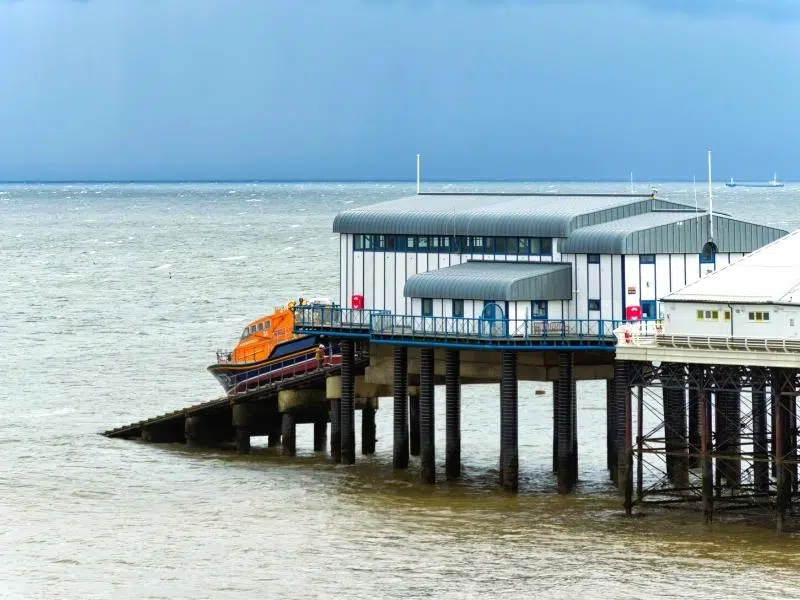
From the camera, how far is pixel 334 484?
74.1 meters

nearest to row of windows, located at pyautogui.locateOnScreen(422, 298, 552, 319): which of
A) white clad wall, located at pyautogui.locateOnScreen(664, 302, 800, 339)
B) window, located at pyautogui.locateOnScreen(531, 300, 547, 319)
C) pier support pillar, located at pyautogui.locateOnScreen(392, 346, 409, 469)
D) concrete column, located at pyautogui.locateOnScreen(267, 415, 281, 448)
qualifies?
window, located at pyautogui.locateOnScreen(531, 300, 547, 319)

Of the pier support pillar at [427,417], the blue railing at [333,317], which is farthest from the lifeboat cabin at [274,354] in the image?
the pier support pillar at [427,417]

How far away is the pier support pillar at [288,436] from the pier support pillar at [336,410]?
8.46 feet

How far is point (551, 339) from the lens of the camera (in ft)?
229

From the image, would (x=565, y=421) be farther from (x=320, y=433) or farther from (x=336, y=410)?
(x=320, y=433)

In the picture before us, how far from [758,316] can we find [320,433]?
2441cm

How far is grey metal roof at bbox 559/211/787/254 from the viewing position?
71.7m

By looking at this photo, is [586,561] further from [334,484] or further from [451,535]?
[334,484]

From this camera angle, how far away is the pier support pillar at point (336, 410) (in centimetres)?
7862

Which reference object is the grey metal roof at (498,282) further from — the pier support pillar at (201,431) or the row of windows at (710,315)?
the pier support pillar at (201,431)

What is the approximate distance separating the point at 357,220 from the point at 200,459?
37.1ft

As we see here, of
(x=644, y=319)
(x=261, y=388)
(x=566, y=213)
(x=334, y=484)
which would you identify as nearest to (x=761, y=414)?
(x=644, y=319)

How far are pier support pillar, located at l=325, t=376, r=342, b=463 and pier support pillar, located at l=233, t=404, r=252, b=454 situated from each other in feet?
14.3

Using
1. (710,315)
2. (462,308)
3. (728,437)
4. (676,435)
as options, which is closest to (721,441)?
(728,437)
